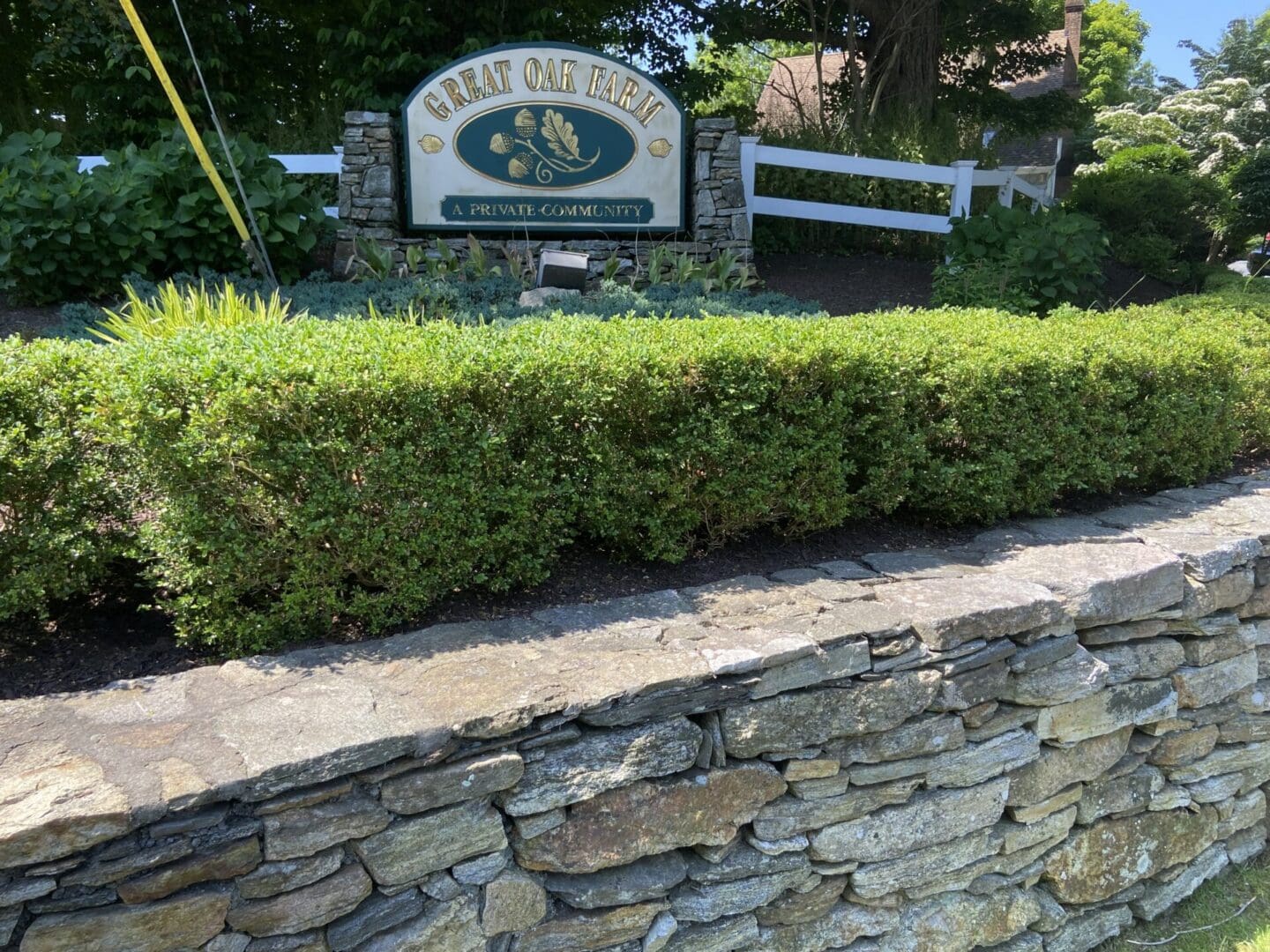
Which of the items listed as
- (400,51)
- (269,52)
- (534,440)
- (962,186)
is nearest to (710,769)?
(534,440)

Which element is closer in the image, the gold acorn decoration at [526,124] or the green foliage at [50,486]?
the green foliage at [50,486]

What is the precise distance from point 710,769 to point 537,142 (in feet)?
19.6

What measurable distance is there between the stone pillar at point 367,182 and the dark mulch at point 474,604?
4.96 m

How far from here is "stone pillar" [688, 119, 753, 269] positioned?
7.75m

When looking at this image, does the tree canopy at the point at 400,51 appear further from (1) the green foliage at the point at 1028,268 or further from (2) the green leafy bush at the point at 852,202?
(1) the green foliage at the point at 1028,268

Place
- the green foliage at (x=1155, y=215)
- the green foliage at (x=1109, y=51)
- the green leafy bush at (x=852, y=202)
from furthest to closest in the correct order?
the green foliage at (x=1109, y=51)
the green foliage at (x=1155, y=215)
the green leafy bush at (x=852, y=202)

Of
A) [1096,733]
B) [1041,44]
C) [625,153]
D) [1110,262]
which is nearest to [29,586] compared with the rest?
[1096,733]

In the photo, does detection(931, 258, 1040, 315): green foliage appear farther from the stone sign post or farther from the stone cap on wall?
the stone cap on wall

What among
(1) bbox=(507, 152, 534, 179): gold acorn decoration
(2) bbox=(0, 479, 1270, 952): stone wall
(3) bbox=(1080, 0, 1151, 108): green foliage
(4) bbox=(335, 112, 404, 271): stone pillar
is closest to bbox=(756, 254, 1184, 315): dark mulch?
(1) bbox=(507, 152, 534, 179): gold acorn decoration

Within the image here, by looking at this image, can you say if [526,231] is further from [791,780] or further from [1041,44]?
[1041,44]

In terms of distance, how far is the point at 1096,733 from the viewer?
3188 millimetres

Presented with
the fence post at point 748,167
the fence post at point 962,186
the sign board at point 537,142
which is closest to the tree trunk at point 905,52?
the fence post at point 962,186

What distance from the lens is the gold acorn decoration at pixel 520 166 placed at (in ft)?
23.9

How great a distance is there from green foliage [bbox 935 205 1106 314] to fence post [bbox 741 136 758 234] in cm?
188
